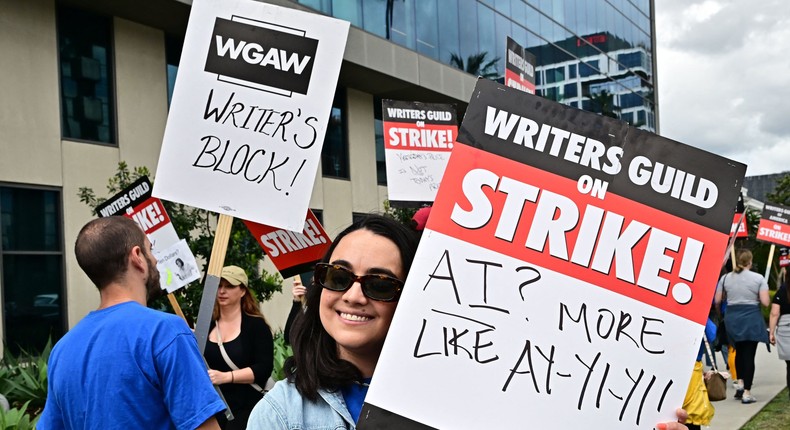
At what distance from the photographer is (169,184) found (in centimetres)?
407

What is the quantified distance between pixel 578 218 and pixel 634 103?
108ft

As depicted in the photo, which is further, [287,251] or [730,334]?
[730,334]

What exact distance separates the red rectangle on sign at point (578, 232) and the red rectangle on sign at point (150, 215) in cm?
370

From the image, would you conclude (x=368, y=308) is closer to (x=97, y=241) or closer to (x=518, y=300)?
(x=518, y=300)

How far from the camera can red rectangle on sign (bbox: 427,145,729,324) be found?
2035 mm

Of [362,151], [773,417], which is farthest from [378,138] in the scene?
[773,417]

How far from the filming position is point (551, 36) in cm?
2642

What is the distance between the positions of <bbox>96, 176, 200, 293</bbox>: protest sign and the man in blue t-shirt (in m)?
2.35

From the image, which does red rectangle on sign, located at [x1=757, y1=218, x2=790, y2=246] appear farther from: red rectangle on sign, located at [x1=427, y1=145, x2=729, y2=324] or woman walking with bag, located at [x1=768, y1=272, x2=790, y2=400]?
red rectangle on sign, located at [x1=427, y1=145, x2=729, y2=324]

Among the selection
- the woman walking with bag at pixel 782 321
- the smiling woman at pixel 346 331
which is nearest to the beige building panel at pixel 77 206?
the woman walking with bag at pixel 782 321

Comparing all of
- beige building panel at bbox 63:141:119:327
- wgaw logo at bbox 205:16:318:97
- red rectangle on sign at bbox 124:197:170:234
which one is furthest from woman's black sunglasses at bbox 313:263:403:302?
beige building panel at bbox 63:141:119:327

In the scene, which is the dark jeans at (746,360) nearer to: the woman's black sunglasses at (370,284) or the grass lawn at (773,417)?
the grass lawn at (773,417)

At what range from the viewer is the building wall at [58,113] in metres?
11.8

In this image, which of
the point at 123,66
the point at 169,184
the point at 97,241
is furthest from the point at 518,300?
the point at 123,66
